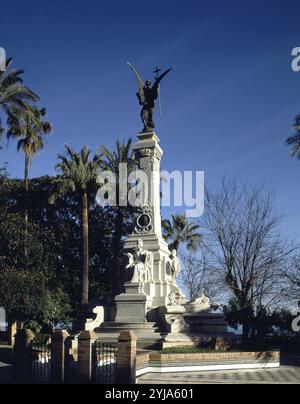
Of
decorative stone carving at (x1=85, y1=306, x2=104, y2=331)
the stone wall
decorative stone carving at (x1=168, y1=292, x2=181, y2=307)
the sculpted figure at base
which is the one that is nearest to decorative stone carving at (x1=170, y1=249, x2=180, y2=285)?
the sculpted figure at base

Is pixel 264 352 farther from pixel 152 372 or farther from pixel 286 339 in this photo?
pixel 286 339

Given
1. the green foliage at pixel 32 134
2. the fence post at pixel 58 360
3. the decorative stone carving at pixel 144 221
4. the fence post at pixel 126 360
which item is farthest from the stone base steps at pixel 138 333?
the green foliage at pixel 32 134

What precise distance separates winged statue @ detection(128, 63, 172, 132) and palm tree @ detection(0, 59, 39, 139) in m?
6.44

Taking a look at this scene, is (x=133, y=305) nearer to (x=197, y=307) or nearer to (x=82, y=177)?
(x=197, y=307)

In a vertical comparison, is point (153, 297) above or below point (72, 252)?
below

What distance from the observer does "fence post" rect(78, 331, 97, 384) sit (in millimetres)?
15039

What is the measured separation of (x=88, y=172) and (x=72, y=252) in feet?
28.2

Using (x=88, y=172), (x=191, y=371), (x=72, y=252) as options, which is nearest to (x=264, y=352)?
(x=191, y=371)

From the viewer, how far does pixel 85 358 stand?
1505 centimetres

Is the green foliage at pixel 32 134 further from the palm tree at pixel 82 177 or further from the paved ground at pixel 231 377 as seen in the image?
the paved ground at pixel 231 377

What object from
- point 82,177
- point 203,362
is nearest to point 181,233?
point 82,177

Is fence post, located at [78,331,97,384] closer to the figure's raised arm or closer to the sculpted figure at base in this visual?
the sculpted figure at base

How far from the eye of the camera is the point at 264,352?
21.4m

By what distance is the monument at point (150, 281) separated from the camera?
2298 cm
